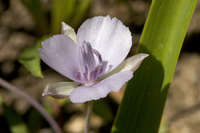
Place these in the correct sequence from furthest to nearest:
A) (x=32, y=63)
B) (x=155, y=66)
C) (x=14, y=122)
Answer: (x=14, y=122), (x=32, y=63), (x=155, y=66)

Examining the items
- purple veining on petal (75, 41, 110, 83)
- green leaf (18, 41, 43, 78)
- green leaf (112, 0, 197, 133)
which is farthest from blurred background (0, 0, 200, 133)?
purple veining on petal (75, 41, 110, 83)

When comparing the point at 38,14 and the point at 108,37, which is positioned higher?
the point at 108,37

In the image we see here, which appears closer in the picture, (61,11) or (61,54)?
(61,54)

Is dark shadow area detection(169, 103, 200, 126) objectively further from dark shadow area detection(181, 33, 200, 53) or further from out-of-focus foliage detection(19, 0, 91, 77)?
out-of-focus foliage detection(19, 0, 91, 77)

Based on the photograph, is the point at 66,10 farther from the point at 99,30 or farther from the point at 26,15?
the point at 99,30

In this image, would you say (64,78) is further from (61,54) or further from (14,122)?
(61,54)

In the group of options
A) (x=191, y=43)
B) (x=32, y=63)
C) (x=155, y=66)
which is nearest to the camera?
(x=155, y=66)

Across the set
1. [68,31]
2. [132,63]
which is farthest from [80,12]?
[132,63]

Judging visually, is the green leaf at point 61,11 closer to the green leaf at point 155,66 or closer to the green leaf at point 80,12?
the green leaf at point 80,12
